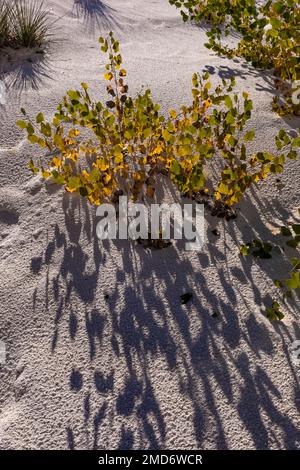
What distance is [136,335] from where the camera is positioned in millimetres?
1726

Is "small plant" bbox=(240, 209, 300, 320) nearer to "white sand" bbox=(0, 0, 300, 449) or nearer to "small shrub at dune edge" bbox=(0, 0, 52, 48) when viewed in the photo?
"white sand" bbox=(0, 0, 300, 449)

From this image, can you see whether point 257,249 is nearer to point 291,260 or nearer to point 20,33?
point 291,260

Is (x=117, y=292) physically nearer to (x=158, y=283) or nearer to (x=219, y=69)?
(x=158, y=283)

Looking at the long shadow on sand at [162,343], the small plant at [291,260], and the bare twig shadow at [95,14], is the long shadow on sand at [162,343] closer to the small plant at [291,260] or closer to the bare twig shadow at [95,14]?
the small plant at [291,260]

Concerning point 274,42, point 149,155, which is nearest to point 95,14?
point 274,42

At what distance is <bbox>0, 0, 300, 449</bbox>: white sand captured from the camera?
57.3 inches

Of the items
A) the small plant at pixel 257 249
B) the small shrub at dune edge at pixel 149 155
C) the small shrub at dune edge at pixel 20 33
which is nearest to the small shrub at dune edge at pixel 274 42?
the small shrub at dune edge at pixel 149 155

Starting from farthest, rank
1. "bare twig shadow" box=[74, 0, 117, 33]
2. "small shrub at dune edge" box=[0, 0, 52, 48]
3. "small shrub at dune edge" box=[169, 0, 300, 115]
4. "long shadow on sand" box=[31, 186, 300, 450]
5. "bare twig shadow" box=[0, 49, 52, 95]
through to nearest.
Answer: "bare twig shadow" box=[74, 0, 117, 33] < "small shrub at dune edge" box=[0, 0, 52, 48] < "bare twig shadow" box=[0, 49, 52, 95] < "small shrub at dune edge" box=[169, 0, 300, 115] < "long shadow on sand" box=[31, 186, 300, 450]

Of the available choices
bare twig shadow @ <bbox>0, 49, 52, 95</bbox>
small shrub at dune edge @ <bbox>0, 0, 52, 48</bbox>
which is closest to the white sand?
bare twig shadow @ <bbox>0, 49, 52, 95</bbox>

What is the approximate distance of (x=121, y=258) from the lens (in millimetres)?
2027

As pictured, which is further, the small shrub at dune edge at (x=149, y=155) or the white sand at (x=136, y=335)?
the small shrub at dune edge at (x=149, y=155)

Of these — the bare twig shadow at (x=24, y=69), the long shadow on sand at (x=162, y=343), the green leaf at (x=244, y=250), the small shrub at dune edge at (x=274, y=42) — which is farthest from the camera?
the bare twig shadow at (x=24, y=69)

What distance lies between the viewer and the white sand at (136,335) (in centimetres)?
146
